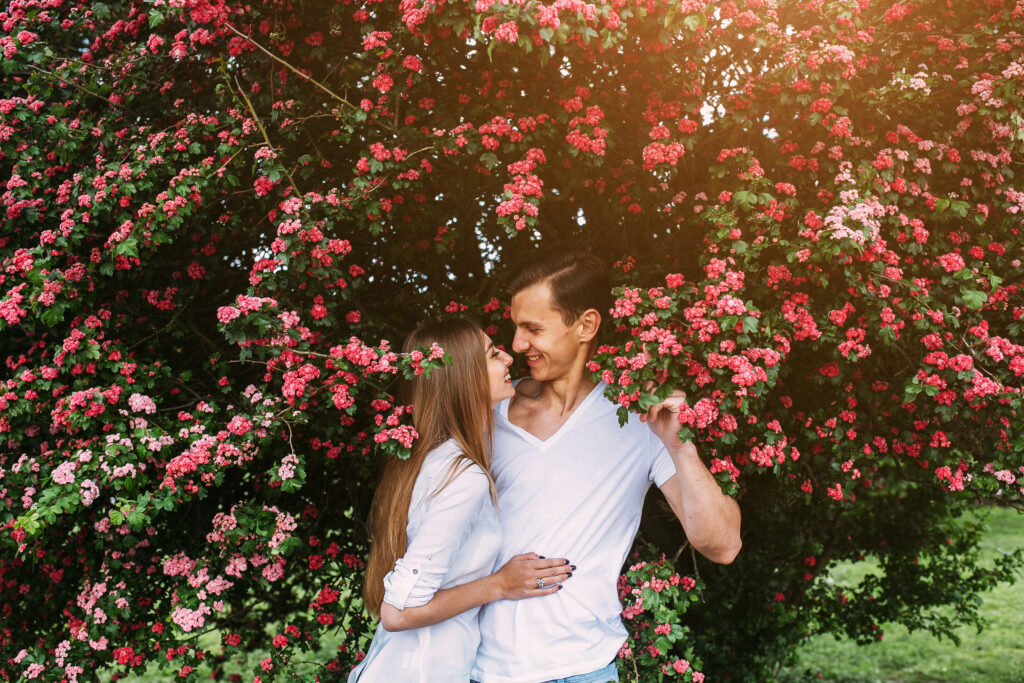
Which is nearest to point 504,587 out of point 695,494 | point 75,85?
point 695,494

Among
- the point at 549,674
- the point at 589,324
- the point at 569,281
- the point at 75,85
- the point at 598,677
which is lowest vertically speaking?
the point at 598,677

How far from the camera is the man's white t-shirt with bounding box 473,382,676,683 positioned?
7.64ft

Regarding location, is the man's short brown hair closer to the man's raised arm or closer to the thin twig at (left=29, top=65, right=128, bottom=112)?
the man's raised arm

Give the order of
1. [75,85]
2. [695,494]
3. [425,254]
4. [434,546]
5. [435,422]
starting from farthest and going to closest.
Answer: [425,254]
[75,85]
[435,422]
[695,494]
[434,546]

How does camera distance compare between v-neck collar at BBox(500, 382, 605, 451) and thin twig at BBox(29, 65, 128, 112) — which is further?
thin twig at BBox(29, 65, 128, 112)

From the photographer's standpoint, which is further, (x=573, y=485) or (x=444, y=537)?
(x=573, y=485)

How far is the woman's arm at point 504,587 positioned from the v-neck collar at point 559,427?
42 cm

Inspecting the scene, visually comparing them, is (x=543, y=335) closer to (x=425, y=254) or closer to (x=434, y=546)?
(x=434, y=546)

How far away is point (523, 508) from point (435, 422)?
1.45 feet

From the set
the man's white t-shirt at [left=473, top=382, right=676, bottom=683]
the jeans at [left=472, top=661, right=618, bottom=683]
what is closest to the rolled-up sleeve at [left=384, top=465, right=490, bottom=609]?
the man's white t-shirt at [left=473, top=382, right=676, bottom=683]

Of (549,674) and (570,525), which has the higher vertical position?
(570,525)

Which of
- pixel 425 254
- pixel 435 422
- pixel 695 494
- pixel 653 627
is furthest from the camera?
pixel 425 254

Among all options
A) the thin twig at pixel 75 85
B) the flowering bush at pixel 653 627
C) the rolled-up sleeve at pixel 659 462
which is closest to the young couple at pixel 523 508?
the rolled-up sleeve at pixel 659 462

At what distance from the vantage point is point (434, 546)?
217cm
